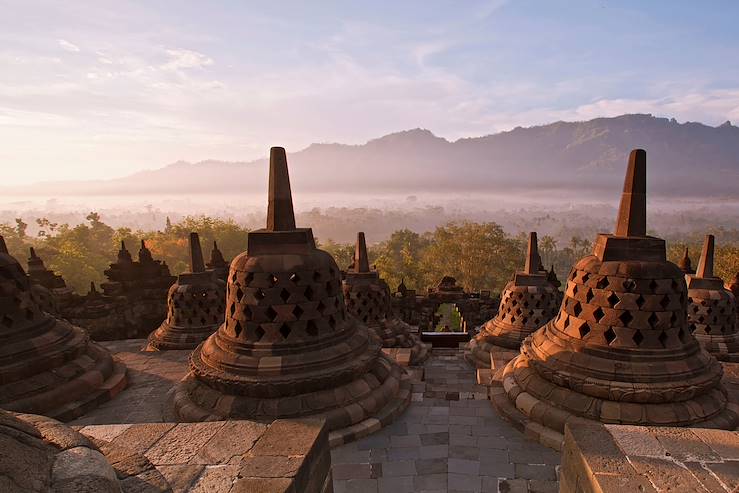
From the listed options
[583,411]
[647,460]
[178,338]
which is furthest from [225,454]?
[178,338]

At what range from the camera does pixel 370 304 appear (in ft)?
45.2

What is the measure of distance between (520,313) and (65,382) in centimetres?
1219

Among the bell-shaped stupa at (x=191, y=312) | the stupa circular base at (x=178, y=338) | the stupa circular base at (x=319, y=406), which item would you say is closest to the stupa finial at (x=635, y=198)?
the stupa circular base at (x=319, y=406)

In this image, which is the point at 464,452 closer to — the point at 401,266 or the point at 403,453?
the point at 403,453

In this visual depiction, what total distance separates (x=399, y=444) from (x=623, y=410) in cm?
356

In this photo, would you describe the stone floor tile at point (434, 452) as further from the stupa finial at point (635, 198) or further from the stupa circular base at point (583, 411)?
the stupa finial at point (635, 198)

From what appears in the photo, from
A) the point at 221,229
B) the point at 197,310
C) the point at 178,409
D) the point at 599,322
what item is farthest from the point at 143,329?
the point at 221,229

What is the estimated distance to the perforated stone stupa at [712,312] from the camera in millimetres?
11602

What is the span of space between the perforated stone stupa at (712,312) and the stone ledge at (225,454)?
43.9ft

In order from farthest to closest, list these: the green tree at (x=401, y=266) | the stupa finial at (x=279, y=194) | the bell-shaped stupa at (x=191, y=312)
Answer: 1. the green tree at (x=401, y=266)
2. the bell-shaped stupa at (x=191, y=312)
3. the stupa finial at (x=279, y=194)

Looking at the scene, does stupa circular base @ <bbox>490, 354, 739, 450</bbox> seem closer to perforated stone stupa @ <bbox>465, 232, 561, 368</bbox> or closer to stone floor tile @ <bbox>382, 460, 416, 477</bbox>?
stone floor tile @ <bbox>382, 460, 416, 477</bbox>

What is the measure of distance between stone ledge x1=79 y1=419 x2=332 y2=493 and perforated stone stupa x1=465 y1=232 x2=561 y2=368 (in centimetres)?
925

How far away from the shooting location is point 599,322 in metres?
6.42

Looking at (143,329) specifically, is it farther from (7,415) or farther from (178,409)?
(7,415)
